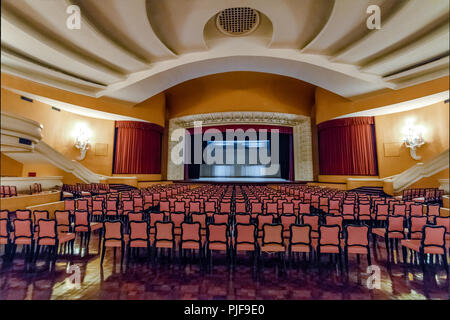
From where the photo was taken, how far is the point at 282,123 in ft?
57.5

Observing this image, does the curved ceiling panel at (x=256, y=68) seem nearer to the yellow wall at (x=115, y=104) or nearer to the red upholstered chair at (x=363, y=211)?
the yellow wall at (x=115, y=104)

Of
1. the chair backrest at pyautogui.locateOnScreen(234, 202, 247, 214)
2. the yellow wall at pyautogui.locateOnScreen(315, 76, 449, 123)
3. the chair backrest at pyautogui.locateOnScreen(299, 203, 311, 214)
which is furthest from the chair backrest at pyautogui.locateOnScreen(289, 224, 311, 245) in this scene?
the yellow wall at pyautogui.locateOnScreen(315, 76, 449, 123)

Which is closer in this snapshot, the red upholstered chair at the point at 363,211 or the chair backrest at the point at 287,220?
the chair backrest at the point at 287,220

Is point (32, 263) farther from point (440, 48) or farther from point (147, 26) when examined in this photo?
point (147, 26)

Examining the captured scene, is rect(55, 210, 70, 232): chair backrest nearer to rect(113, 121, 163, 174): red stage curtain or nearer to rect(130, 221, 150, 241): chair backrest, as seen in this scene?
rect(130, 221, 150, 241): chair backrest

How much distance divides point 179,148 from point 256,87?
8.84 metres

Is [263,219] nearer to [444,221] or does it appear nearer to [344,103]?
[444,221]

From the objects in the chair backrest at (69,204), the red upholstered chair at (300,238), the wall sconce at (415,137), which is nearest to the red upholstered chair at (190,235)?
the red upholstered chair at (300,238)

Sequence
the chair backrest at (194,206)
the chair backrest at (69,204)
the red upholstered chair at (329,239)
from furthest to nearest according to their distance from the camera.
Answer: the chair backrest at (69,204) < the chair backrest at (194,206) < the red upholstered chair at (329,239)

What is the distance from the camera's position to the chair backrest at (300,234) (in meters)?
3.42

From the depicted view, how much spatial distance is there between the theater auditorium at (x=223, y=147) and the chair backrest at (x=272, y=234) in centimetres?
3

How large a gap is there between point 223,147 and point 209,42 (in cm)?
1345
